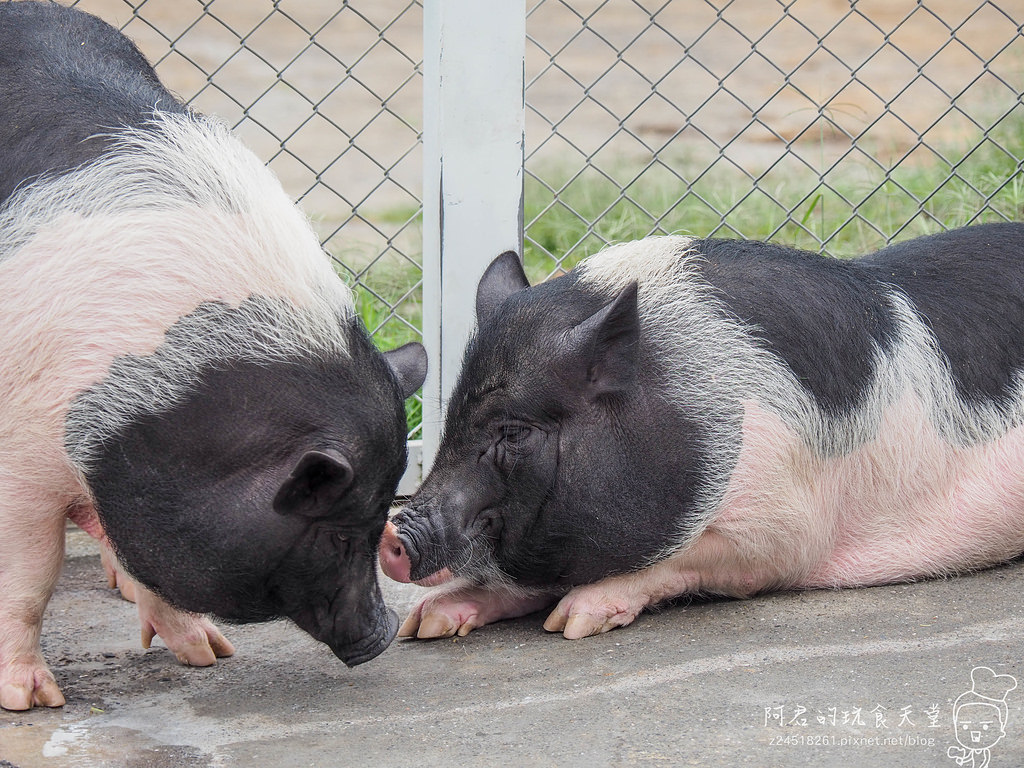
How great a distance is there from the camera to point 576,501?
3955 millimetres

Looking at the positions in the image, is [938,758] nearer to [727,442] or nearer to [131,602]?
[727,442]

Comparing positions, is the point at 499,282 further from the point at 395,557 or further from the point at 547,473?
the point at 395,557

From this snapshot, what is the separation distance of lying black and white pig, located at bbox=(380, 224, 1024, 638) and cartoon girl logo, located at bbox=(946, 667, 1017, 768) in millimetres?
→ 916

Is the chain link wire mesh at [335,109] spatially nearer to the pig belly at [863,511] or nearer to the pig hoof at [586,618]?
the pig hoof at [586,618]

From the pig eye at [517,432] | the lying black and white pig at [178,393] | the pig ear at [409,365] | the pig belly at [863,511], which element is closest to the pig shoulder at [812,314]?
the pig belly at [863,511]

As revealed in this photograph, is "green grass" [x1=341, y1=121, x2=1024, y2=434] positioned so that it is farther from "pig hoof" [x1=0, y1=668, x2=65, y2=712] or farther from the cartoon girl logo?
the cartoon girl logo

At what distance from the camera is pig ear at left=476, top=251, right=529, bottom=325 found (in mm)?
4332

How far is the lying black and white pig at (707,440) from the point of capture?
3.96 m

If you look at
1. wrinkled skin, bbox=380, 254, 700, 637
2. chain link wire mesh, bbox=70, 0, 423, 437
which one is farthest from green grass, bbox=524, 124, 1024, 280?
wrinkled skin, bbox=380, 254, 700, 637

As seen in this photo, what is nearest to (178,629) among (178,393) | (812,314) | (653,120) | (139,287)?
(178,393)

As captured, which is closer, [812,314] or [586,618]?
[586,618]

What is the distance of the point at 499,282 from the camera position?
439cm

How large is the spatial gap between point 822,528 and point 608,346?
893 mm

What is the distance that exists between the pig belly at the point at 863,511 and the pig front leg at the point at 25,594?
176cm
